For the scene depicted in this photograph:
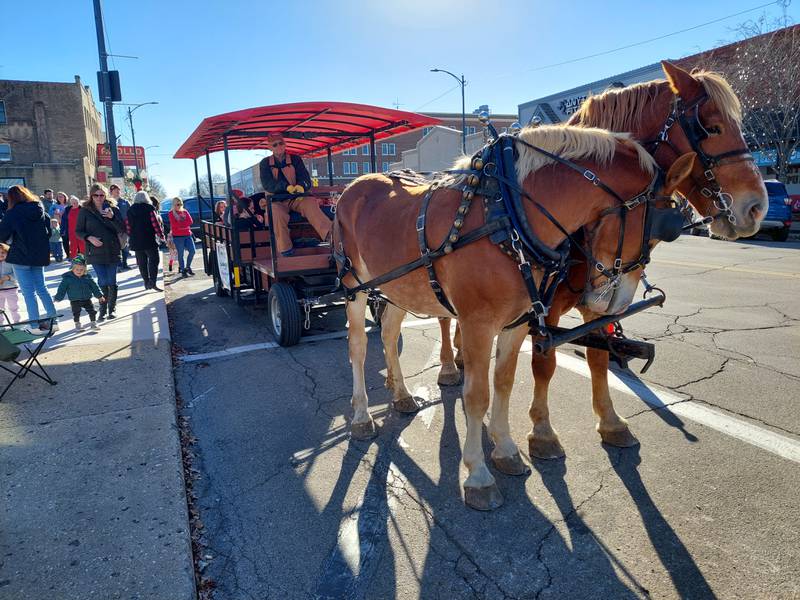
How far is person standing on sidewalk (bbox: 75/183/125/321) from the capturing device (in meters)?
7.25

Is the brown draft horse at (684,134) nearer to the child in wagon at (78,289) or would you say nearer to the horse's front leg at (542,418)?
the horse's front leg at (542,418)

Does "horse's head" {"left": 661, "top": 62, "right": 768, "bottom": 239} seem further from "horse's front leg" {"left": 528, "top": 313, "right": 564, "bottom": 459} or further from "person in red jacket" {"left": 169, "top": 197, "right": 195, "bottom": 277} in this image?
"person in red jacket" {"left": 169, "top": 197, "right": 195, "bottom": 277}

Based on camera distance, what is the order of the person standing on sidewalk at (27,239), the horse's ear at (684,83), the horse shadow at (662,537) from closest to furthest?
the horse shadow at (662,537) < the horse's ear at (684,83) < the person standing on sidewalk at (27,239)

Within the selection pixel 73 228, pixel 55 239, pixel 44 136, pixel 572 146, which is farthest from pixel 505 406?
pixel 44 136

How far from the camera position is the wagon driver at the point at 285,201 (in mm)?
6422

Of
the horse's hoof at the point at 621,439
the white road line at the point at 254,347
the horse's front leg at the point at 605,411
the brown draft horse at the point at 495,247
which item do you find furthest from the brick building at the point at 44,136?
the horse's hoof at the point at 621,439

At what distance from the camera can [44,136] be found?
140ft

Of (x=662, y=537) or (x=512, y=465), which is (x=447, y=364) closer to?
(x=512, y=465)

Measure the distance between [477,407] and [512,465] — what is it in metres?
0.61

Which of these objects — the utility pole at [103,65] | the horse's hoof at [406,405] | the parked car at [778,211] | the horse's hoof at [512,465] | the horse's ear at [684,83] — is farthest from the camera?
the parked car at [778,211]

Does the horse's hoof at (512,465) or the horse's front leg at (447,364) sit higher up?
the horse's front leg at (447,364)

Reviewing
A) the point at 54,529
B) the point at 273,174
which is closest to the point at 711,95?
the point at 54,529

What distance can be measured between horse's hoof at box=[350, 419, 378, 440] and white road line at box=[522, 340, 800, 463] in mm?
2257

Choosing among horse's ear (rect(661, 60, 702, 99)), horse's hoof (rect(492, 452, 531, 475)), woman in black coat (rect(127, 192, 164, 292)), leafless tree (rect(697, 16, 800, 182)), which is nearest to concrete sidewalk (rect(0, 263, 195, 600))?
horse's hoof (rect(492, 452, 531, 475))
